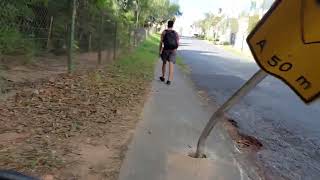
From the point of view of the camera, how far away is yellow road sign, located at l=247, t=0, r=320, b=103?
2.73 metres

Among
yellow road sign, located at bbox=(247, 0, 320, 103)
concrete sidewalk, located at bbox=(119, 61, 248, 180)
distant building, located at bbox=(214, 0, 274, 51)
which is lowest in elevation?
distant building, located at bbox=(214, 0, 274, 51)

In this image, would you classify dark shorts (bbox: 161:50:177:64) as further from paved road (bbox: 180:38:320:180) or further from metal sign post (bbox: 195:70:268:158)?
metal sign post (bbox: 195:70:268:158)

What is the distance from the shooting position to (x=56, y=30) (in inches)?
550

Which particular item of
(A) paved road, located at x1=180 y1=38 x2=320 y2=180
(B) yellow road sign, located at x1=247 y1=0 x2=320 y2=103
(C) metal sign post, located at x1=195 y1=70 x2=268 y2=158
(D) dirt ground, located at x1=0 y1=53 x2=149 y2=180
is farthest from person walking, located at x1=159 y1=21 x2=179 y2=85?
(B) yellow road sign, located at x1=247 y1=0 x2=320 y2=103

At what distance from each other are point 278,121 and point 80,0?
9.32 meters

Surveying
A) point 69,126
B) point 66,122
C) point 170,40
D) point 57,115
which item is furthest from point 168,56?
point 69,126

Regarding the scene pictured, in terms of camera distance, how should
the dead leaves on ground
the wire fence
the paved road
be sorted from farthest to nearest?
the wire fence < the paved road < the dead leaves on ground

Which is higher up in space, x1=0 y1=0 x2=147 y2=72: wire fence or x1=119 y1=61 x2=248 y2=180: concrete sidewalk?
x1=0 y1=0 x2=147 y2=72: wire fence

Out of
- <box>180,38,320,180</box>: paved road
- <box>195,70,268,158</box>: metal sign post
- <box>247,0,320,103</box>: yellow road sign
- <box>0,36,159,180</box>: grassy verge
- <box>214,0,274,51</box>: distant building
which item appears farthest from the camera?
<box>214,0,274,51</box>: distant building

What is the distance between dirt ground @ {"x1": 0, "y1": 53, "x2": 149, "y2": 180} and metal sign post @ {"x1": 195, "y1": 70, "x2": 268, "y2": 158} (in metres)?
0.87

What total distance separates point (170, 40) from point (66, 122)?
20.6 ft

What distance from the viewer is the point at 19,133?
6234mm

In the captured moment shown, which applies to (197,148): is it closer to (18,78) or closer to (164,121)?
(164,121)

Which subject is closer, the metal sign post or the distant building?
the metal sign post
